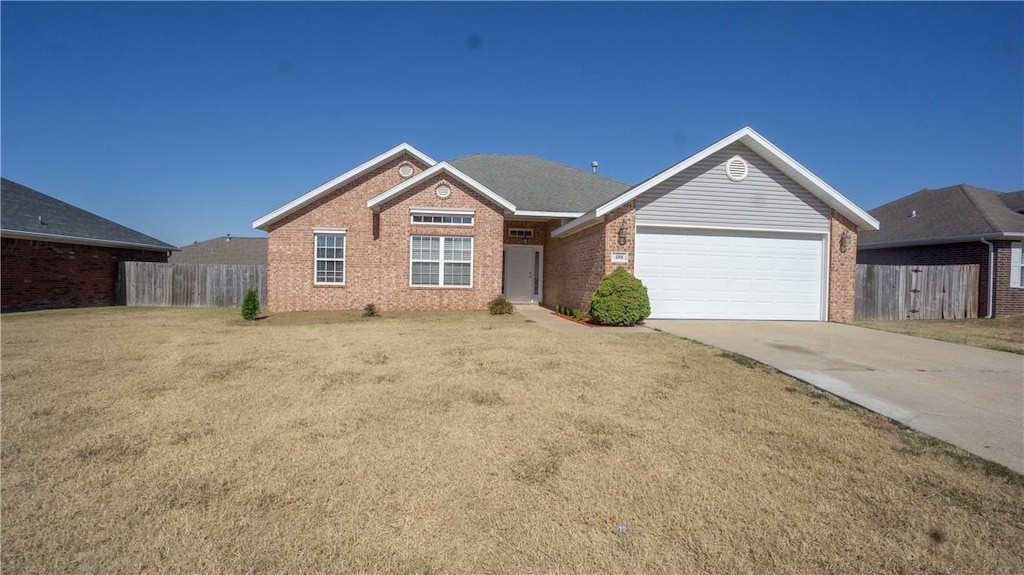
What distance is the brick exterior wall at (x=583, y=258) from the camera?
13.0 m

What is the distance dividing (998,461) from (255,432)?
6115mm

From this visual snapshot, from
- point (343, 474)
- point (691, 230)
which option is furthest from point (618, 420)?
point (691, 230)

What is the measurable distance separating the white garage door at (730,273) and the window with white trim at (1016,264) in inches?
338

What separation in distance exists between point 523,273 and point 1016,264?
16997 mm

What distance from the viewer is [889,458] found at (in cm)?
388

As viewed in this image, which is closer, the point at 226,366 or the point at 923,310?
the point at 226,366

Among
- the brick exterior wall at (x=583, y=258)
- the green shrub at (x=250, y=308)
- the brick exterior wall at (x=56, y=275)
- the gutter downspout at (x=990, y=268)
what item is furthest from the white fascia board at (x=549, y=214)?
the brick exterior wall at (x=56, y=275)

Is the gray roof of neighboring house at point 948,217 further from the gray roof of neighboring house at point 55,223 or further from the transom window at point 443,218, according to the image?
the gray roof of neighboring house at point 55,223

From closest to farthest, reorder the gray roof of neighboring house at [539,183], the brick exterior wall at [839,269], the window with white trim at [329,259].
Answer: the brick exterior wall at [839,269]
the window with white trim at [329,259]
the gray roof of neighboring house at [539,183]

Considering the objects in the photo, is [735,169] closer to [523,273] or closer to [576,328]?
[576,328]

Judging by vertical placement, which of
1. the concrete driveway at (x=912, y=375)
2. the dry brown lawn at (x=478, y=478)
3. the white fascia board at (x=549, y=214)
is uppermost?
the white fascia board at (x=549, y=214)

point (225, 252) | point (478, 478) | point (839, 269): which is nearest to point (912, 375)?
point (478, 478)

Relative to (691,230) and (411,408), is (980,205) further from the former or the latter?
(411,408)

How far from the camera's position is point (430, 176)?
1608 centimetres
